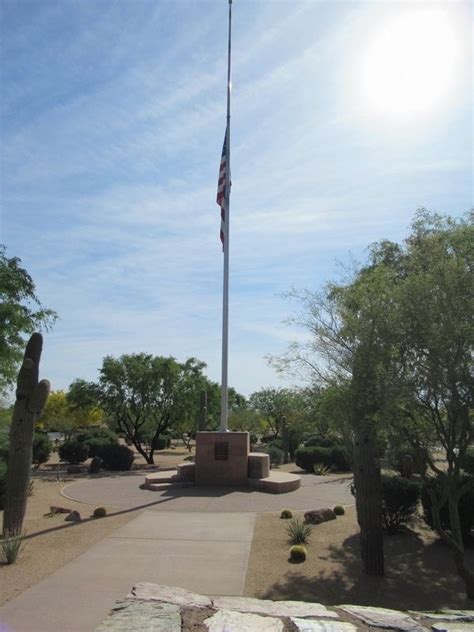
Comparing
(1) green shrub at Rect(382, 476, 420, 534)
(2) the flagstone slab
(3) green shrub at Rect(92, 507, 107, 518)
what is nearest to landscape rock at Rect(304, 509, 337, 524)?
(1) green shrub at Rect(382, 476, 420, 534)

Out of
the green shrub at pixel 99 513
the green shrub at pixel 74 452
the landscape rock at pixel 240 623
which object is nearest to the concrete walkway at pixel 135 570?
the green shrub at pixel 99 513

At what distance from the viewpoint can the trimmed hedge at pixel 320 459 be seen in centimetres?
2405

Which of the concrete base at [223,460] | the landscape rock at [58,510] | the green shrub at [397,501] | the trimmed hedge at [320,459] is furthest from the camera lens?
the trimmed hedge at [320,459]

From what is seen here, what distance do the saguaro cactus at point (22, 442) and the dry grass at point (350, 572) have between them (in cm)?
441

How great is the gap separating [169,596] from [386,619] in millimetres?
1886

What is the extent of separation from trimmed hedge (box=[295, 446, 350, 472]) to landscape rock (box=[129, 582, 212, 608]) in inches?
770

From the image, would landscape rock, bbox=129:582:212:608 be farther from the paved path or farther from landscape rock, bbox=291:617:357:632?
the paved path

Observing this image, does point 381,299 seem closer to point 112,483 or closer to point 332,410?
point 332,410

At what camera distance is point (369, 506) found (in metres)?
8.40

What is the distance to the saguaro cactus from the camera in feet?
32.1

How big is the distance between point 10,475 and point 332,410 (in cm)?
618

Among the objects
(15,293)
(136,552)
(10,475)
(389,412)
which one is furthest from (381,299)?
(15,293)

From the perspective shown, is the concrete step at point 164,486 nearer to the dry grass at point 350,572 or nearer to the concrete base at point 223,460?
the concrete base at point 223,460

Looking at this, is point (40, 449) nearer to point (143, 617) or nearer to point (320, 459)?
point (320, 459)
